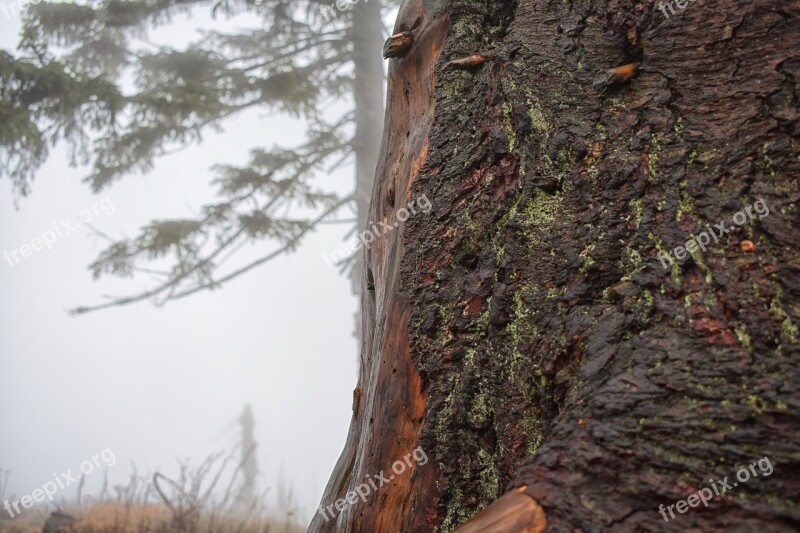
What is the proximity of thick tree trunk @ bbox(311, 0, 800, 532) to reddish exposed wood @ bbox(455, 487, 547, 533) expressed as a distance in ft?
0.06

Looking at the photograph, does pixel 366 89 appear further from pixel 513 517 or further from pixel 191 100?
pixel 513 517

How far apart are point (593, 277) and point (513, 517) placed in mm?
477

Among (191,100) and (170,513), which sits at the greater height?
(191,100)

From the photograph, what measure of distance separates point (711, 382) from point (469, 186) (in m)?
0.66

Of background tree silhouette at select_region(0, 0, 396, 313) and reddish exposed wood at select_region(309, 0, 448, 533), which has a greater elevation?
background tree silhouette at select_region(0, 0, 396, 313)

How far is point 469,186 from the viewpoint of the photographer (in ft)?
4.35

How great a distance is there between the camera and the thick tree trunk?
0.87 m

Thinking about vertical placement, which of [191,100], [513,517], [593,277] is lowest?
[513,517]

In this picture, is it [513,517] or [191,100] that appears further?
[191,100]

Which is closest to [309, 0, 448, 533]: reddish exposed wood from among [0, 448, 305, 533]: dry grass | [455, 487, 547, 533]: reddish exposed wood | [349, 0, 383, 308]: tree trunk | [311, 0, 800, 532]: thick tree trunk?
[311, 0, 800, 532]: thick tree trunk

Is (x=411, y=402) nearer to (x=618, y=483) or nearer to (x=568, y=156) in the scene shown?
(x=618, y=483)

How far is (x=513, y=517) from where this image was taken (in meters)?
0.92

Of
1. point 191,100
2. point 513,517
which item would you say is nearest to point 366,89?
point 191,100

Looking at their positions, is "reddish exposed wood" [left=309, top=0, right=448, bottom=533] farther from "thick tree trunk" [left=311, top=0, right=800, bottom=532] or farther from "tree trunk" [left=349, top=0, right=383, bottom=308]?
"tree trunk" [left=349, top=0, right=383, bottom=308]
